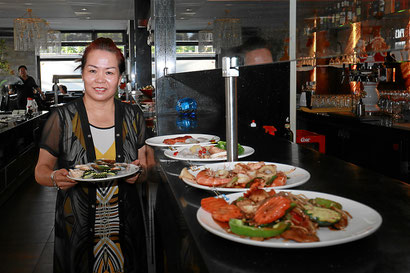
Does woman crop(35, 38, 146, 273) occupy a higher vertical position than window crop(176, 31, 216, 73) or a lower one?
lower

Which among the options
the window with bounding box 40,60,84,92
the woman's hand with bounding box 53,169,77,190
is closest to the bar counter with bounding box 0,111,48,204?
the woman's hand with bounding box 53,169,77,190

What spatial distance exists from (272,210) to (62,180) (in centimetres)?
139

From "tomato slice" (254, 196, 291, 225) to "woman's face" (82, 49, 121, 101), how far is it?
145 centimetres

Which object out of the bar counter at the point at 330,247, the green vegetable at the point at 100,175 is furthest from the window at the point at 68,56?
the bar counter at the point at 330,247

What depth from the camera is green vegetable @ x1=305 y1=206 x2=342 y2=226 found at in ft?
2.99

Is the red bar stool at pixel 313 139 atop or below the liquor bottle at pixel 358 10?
below

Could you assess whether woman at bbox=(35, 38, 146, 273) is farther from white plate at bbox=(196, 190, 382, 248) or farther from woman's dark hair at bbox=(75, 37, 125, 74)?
white plate at bbox=(196, 190, 382, 248)

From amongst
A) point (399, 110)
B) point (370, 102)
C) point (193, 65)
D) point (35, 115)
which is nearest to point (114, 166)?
point (193, 65)

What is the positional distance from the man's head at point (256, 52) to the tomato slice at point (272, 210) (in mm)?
820

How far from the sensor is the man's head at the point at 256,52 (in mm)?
1733

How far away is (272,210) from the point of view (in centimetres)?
90

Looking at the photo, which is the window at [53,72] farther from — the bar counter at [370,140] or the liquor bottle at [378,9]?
the liquor bottle at [378,9]

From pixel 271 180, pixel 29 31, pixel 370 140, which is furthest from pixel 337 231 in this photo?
pixel 29 31

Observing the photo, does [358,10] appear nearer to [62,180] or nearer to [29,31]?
[62,180]
